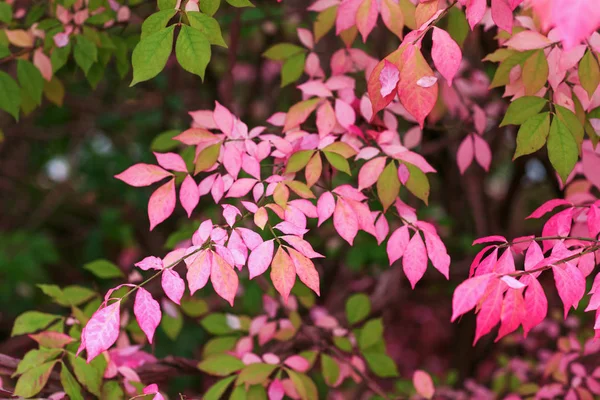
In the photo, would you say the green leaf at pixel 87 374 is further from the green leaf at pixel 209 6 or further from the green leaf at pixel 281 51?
the green leaf at pixel 281 51

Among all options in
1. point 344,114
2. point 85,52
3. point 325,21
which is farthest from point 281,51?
point 85,52

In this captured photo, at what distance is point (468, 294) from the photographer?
105 centimetres

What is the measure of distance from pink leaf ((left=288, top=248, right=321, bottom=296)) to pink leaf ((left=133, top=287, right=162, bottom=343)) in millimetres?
270

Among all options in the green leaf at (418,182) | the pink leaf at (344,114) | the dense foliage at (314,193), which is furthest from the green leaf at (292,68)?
the green leaf at (418,182)

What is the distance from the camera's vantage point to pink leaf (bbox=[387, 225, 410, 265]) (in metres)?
1.48

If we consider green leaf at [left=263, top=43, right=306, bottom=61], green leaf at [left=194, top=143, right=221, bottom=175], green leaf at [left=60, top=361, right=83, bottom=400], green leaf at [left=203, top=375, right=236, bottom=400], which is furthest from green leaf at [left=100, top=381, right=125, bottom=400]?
green leaf at [left=263, top=43, right=306, bottom=61]

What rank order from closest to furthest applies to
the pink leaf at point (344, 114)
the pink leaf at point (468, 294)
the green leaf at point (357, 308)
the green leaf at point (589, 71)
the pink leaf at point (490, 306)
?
the pink leaf at point (468, 294), the pink leaf at point (490, 306), the green leaf at point (589, 71), the pink leaf at point (344, 114), the green leaf at point (357, 308)

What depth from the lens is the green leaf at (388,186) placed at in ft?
4.98

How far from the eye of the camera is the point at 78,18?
1.83 meters

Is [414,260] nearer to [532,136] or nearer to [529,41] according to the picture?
[532,136]

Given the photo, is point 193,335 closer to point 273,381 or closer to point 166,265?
point 273,381

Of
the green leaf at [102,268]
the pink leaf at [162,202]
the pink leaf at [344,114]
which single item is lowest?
the green leaf at [102,268]

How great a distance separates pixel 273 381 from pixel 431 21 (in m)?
1.05

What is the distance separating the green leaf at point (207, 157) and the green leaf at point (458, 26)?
69cm
